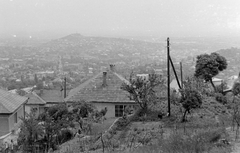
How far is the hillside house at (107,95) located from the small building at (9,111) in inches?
177

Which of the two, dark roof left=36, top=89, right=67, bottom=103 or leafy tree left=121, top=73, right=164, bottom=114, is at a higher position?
leafy tree left=121, top=73, right=164, bottom=114

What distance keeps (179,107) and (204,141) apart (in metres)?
11.1

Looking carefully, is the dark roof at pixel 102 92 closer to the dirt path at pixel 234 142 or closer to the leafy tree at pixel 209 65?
the leafy tree at pixel 209 65

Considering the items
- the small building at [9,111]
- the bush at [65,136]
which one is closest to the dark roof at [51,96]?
the small building at [9,111]

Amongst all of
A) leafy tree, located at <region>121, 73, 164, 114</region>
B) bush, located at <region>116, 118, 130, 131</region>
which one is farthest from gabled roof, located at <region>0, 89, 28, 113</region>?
leafy tree, located at <region>121, 73, 164, 114</region>

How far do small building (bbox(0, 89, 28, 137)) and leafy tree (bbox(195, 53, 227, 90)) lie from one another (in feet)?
66.5

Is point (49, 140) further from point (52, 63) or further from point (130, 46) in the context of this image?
point (130, 46)

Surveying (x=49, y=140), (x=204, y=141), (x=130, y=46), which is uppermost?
(x=130, y=46)

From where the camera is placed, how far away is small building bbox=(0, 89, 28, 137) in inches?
950

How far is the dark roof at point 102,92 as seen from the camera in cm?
2878

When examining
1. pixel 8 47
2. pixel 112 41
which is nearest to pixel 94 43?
pixel 112 41

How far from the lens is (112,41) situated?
472 feet

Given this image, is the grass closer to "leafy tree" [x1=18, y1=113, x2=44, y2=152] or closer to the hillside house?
"leafy tree" [x1=18, y1=113, x2=44, y2=152]

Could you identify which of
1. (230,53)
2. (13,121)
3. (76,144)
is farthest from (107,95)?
(230,53)
